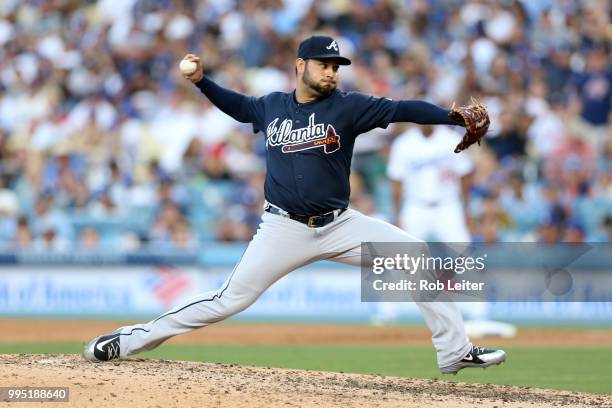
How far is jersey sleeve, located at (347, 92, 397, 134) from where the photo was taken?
20.9ft

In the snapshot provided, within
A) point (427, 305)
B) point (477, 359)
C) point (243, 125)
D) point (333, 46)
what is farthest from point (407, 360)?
point (243, 125)

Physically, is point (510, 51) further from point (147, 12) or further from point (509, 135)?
point (147, 12)

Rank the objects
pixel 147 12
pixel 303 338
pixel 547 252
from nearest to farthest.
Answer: pixel 303 338 < pixel 547 252 < pixel 147 12

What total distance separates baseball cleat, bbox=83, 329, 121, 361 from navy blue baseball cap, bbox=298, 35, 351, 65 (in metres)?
2.12

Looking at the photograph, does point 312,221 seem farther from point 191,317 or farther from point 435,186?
point 435,186

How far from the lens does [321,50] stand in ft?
21.2

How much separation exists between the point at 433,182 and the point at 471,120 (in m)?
5.45

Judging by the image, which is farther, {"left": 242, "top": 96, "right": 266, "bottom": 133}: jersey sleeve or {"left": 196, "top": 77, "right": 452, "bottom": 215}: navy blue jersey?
{"left": 242, "top": 96, "right": 266, "bottom": 133}: jersey sleeve

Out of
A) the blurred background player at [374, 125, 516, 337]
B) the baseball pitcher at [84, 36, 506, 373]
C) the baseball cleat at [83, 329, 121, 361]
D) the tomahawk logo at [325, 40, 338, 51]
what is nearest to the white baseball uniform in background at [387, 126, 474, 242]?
the blurred background player at [374, 125, 516, 337]

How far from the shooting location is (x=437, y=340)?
21.4 feet

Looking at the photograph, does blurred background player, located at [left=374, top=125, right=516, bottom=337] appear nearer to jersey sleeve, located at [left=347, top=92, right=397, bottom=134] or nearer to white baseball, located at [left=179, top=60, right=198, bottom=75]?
jersey sleeve, located at [left=347, top=92, right=397, bottom=134]

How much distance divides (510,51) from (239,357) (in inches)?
310

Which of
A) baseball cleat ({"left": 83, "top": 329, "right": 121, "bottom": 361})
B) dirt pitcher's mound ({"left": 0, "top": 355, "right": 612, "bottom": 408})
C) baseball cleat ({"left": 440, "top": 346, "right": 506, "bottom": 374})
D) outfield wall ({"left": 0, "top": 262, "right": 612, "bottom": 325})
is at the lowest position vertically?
dirt pitcher's mound ({"left": 0, "top": 355, "right": 612, "bottom": 408})

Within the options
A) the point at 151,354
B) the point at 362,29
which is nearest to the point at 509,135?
the point at 362,29
